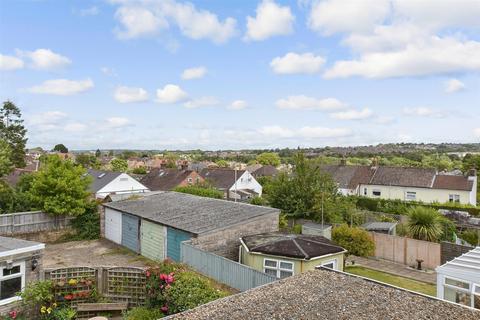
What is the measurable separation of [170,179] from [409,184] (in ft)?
98.1

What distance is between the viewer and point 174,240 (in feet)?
58.3

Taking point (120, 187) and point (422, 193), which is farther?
point (422, 193)

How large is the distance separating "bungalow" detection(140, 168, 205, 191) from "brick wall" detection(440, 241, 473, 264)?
30.2 m

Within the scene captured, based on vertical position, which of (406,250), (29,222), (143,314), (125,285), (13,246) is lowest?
(406,250)

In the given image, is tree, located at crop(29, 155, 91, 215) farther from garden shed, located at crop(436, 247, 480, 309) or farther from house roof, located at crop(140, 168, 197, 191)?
house roof, located at crop(140, 168, 197, 191)

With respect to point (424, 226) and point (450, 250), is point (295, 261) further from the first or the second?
point (424, 226)

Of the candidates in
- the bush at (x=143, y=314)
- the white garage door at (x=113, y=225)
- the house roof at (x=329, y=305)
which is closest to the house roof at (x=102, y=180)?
the white garage door at (x=113, y=225)

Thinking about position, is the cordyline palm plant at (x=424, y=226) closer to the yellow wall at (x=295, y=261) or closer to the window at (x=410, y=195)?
the yellow wall at (x=295, y=261)

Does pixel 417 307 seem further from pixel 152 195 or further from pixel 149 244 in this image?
pixel 152 195

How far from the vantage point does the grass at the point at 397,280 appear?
16500 millimetres

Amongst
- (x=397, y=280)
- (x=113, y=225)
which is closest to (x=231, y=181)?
(x=113, y=225)

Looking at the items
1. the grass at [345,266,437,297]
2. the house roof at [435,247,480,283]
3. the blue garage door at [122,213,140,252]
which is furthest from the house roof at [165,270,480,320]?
Answer: the blue garage door at [122,213,140,252]

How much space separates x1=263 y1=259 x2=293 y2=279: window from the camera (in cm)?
1427

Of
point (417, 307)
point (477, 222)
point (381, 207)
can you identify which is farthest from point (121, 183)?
point (417, 307)
